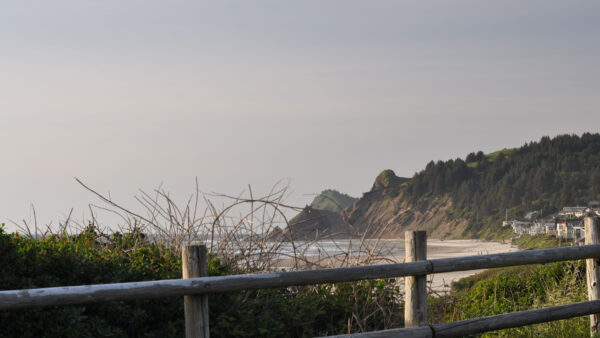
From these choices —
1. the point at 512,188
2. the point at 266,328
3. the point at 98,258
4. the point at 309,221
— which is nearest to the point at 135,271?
the point at 98,258

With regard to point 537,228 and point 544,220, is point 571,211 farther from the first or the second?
point 537,228

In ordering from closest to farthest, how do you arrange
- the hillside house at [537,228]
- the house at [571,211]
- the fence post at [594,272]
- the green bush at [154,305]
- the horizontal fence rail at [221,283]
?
the horizontal fence rail at [221,283] → the green bush at [154,305] → the fence post at [594,272] → the hillside house at [537,228] → the house at [571,211]

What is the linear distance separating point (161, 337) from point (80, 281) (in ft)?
3.17

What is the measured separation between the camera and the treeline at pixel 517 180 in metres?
127

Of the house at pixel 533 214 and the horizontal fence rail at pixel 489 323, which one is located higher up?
the horizontal fence rail at pixel 489 323

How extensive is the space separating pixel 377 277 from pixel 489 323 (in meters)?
1.48

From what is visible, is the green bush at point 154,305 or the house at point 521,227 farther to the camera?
the house at point 521,227

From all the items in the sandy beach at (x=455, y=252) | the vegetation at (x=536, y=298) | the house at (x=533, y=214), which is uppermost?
the vegetation at (x=536, y=298)

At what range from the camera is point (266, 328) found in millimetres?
6762

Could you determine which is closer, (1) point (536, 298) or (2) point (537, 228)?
(1) point (536, 298)

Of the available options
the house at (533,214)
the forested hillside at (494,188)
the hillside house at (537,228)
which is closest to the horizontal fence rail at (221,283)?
the hillside house at (537,228)

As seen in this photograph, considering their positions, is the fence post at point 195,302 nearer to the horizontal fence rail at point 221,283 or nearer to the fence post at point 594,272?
the horizontal fence rail at point 221,283

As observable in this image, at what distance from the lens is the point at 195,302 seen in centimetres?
514

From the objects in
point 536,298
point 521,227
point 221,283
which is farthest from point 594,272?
point 521,227
